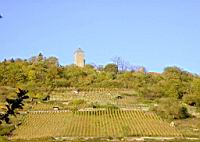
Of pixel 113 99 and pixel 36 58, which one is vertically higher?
pixel 36 58

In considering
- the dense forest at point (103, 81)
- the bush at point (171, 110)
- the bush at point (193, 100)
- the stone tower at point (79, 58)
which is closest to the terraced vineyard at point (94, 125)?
the bush at point (171, 110)

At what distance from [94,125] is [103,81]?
24213 millimetres

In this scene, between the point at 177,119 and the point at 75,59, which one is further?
the point at 75,59

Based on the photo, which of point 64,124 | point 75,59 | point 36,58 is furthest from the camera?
point 75,59

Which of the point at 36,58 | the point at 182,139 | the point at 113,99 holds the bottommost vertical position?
the point at 182,139

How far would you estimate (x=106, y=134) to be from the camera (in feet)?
112

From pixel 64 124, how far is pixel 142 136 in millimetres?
8053

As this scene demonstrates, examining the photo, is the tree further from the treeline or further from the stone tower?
the stone tower

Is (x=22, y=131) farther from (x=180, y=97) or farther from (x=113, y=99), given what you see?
(x=180, y=97)

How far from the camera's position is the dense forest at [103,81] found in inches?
2162

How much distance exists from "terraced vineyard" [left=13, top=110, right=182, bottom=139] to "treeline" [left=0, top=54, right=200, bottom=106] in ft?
33.1

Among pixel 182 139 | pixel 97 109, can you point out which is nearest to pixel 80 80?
pixel 97 109

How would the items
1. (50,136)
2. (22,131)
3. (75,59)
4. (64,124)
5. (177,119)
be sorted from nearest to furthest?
1. (50,136)
2. (22,131)
3. (64,124)
4. (177,119)
5. (75,59)

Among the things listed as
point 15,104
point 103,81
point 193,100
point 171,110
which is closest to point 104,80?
point 103,81
